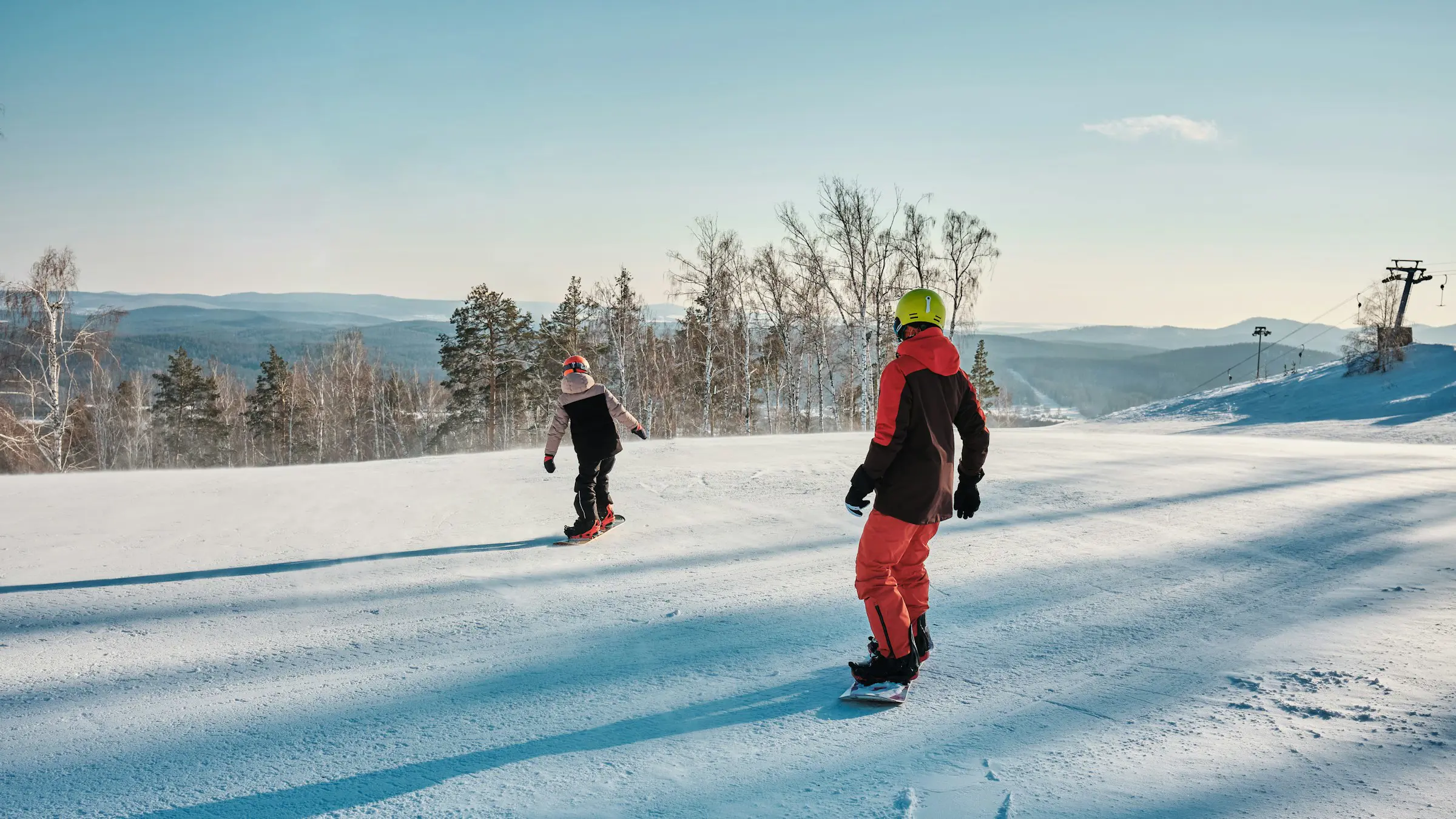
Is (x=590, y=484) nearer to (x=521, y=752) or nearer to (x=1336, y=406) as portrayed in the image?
(x=521, y=752)

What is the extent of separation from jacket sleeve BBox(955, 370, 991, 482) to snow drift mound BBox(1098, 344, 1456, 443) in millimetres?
20111

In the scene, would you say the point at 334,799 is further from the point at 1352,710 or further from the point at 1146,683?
the point at 1352,710

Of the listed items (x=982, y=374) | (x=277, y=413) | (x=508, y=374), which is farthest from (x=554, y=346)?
(x=982, y=374)

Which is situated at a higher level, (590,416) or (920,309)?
(920,309)

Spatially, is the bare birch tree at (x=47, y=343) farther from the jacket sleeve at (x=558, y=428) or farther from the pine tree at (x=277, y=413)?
the pine tree at (x=277, y=413)

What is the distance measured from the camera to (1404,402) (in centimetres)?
2550

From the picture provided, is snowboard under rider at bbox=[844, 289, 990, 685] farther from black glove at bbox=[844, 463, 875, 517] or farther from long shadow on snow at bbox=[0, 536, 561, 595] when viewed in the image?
long shadow on snow at bbox=[0, 536, 561, 595]

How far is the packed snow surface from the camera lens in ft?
9.16

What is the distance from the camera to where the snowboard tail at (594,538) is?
678 cm

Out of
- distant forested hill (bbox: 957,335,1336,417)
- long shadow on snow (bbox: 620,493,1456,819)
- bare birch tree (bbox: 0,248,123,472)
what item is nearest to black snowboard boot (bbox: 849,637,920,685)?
long shadow on snow (bbox: 620,493,1456,819)

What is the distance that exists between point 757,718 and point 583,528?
3821 mm

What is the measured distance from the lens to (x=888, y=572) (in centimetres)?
370

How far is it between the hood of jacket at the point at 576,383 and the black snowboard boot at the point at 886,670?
4.14 m

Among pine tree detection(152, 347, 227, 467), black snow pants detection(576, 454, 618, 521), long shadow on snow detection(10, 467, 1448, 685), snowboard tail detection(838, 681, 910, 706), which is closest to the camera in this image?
snowboard tail detection(838, 681, 910, 706)
